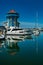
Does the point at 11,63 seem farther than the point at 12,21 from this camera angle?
No

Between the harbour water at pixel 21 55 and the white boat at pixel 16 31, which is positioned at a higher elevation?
the white boat at pixel 16 31

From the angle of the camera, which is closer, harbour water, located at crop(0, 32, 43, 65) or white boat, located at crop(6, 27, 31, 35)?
harbour water, located at crop(0, 32, 43, 65)

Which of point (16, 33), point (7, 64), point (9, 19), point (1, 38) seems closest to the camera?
point (7, 64)

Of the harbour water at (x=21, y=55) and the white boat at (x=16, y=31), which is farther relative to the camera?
the white boat at (x=16, y=31)

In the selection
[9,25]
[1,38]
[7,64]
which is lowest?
[7,64]

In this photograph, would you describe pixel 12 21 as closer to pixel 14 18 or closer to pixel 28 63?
pixel 14 18

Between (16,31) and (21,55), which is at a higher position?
Answer: (16,31)

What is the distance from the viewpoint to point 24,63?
276 centimetres

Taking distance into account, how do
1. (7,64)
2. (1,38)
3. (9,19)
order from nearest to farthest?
(7,64) → (1,38) → (9,19)

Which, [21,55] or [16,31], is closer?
[21,55]

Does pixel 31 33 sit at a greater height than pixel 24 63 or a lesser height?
greater

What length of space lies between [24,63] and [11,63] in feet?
0.70

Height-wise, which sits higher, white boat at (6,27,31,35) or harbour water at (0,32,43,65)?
white boat at (6,27,31,35)

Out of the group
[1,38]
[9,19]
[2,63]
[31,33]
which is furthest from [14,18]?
[2,63]
